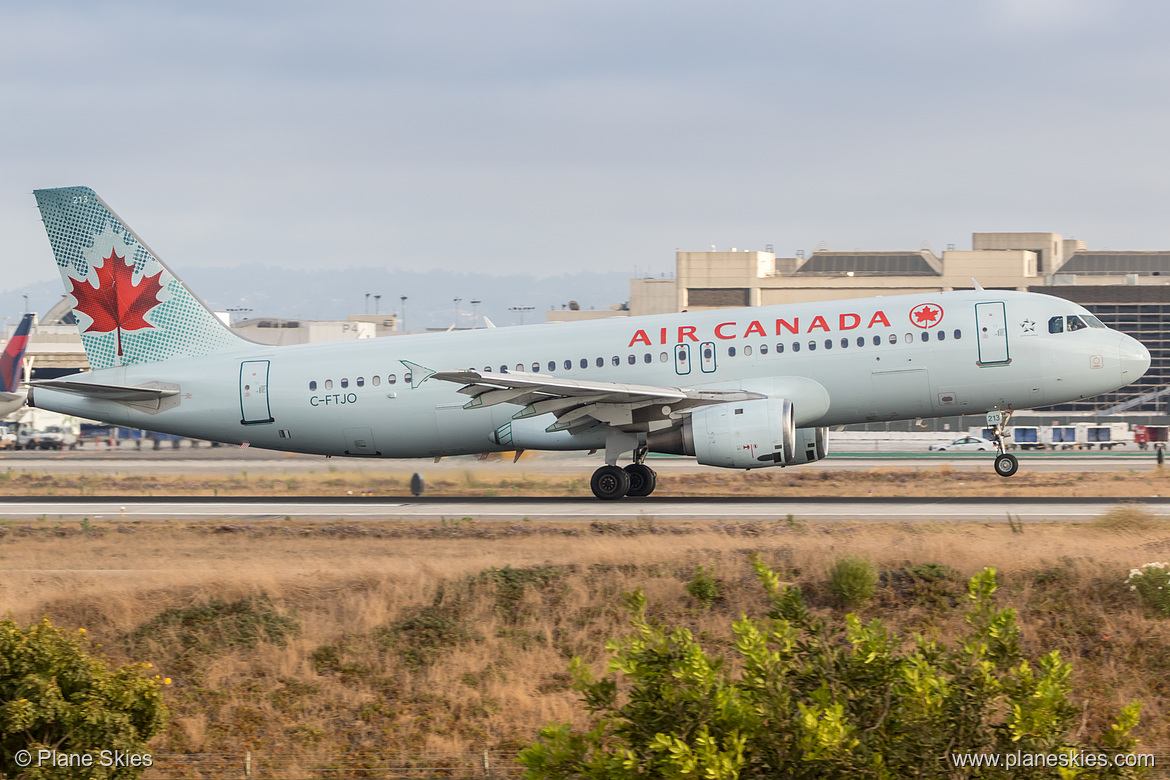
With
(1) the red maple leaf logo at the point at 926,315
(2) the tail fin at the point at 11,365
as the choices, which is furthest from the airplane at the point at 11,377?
(1) the red maple leaf logo at the point at 926,315

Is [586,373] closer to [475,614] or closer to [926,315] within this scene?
[926,315]

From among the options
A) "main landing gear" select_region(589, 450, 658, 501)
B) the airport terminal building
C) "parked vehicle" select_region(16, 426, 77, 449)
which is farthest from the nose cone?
"parked vehicle" select_region(16, 426, 77, 449)

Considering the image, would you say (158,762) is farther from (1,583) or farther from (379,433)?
(379,433)

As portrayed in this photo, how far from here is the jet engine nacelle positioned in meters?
25.6

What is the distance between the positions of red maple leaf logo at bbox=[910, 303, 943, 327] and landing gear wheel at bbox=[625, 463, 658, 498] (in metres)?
7.89

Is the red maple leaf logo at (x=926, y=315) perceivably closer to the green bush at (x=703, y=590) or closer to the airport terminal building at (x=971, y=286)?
the green bush at (x=703, y=590)

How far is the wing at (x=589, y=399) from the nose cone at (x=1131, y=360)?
9279mm

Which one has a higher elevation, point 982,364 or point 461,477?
point 982,364

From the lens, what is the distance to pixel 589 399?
86.9 feet

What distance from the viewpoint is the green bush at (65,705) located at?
476 inches

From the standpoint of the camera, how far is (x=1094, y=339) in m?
27.2

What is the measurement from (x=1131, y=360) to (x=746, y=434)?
10.2 metres

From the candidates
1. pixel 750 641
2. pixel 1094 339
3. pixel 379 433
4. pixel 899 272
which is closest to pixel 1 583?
pixel 379 433

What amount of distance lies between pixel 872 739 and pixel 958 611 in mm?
9801
